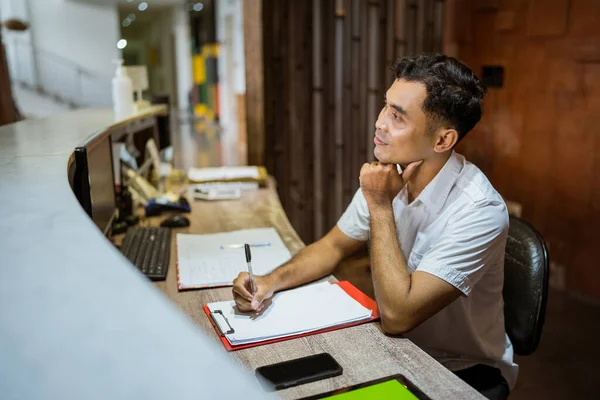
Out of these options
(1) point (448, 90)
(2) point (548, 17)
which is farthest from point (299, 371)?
(2) point (548, 17)

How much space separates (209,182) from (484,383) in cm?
179

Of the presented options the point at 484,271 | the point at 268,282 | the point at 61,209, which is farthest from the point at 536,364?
the point at 61,209

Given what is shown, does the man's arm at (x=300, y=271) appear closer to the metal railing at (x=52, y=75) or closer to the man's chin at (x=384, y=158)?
the man's chin at (x=384, y=158)

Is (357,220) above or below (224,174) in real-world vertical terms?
above

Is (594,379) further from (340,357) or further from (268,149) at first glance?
(268,149)

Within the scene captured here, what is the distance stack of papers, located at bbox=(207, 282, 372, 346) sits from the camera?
1100mm

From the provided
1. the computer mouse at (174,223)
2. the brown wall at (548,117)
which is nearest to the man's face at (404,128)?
the computer mouse at (174,223)

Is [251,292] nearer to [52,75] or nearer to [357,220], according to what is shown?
[357,220]

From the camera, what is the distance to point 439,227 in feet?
4.27

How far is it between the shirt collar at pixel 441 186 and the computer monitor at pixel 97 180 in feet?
2.93

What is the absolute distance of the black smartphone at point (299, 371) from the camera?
0.91m

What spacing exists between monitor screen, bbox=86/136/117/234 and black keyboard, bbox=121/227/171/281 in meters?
0.11

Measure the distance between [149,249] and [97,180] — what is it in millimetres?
309

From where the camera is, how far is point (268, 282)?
1.29 meters
